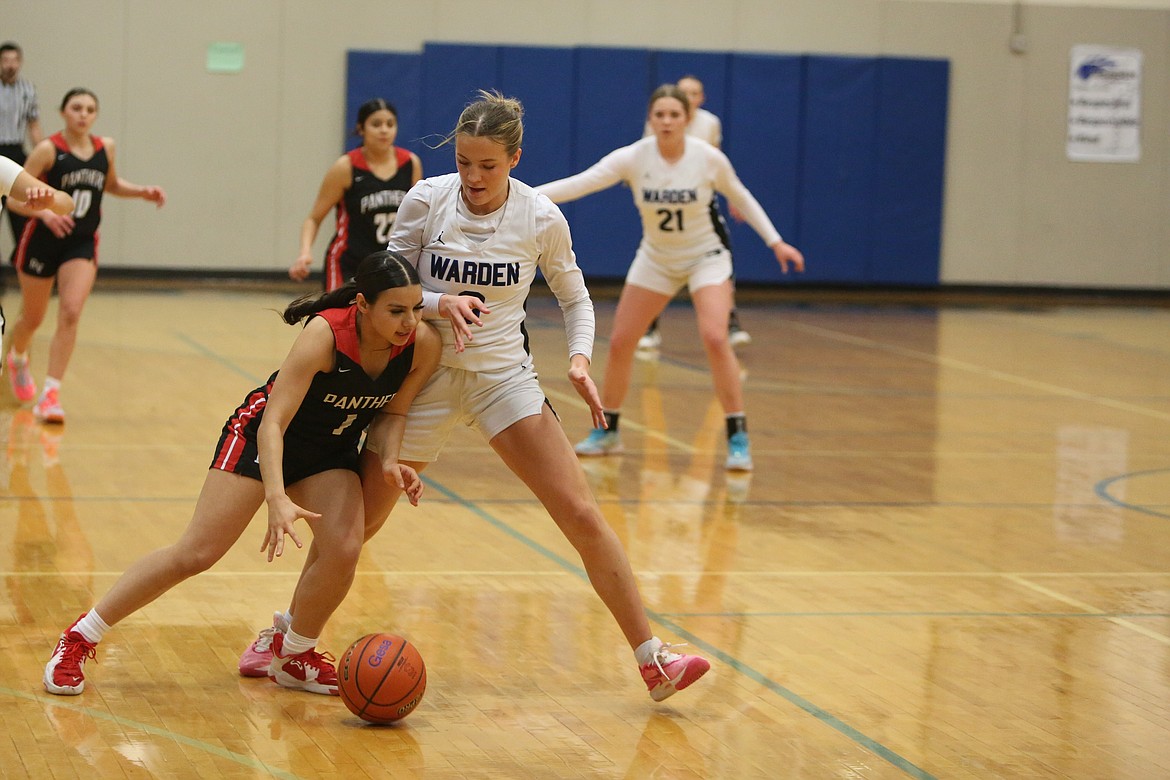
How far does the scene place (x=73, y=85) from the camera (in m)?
17.4

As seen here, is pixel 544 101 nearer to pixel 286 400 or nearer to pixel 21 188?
pixel 21 188

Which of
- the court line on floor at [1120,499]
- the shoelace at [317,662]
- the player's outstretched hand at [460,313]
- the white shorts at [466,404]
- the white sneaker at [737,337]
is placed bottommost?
the shoelace at [317,662]

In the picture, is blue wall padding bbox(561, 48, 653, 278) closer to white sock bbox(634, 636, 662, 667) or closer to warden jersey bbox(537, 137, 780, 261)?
warden jersey bbox(537, 137, 780, 261)

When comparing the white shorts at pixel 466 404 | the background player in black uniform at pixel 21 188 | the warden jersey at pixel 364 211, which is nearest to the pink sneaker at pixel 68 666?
the white shorts at pixel 466 404

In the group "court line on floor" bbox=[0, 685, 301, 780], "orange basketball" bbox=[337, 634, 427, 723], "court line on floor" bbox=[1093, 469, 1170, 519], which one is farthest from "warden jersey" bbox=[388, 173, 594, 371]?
"court line on floor" bbox=[1093, 469, 1170, 519]

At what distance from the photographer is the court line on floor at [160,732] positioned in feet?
13.4

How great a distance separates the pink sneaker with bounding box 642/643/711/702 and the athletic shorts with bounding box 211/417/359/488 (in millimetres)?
1084

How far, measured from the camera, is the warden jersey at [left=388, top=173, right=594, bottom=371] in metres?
4.72

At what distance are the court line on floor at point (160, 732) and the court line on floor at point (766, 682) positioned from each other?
1.57 meters

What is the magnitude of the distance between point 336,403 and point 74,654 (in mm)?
1044

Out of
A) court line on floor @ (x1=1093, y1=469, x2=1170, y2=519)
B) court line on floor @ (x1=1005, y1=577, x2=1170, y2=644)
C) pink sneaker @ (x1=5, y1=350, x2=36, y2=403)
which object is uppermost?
pink sneaker @ (x1=5, y1=350, x2=36, y2=403)

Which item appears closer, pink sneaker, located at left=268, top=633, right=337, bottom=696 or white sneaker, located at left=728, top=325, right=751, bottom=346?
pink sneaker, located at left=268, top=633, right=337, bottom=696

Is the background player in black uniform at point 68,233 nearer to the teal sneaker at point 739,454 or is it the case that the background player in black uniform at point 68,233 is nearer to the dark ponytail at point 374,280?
the teal sneaker at point 739,454

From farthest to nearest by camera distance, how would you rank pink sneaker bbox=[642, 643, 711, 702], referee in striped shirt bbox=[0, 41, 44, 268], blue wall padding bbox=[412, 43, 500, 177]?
blue wall padding bbox=[412, 43, 500, 177] < referee in striped shirt bbox=[0, 41, 44, 268] < pink sneaker bbox=[642, 643, 711, 702]
